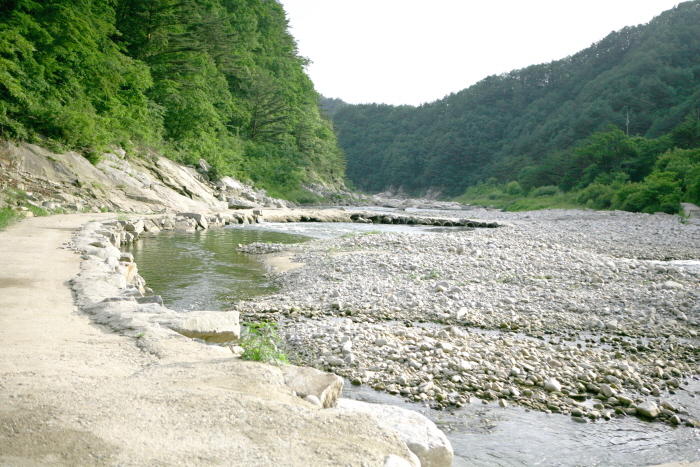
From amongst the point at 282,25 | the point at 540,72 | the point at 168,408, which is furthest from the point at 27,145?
the point at 540,72

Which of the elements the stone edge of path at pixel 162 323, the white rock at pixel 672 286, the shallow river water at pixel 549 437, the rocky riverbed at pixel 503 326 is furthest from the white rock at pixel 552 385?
the white rock at pixel 672 286

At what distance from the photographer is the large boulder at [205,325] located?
5406mm

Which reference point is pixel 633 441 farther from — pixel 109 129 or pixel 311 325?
pixel 109 129

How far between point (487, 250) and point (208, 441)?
1240 centimetres

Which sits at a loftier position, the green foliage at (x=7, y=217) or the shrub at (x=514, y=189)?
the shrub at (x=514, y=189)

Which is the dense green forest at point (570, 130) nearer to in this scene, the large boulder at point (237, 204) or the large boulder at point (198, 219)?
the large boulder at point (237, 204)

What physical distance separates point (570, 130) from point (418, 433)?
240ft

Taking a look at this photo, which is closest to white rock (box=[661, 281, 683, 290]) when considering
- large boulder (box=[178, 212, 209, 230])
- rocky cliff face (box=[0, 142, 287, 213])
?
large boulder (box=[178, 212, 209, 230])

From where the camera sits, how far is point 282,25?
61.1 metres

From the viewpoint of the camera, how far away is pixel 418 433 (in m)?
3.38

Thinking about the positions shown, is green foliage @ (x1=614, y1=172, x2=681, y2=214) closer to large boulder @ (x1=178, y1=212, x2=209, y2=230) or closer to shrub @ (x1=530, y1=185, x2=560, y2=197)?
shrub @ (x1=530, y1=185, x2=560, y2=197)

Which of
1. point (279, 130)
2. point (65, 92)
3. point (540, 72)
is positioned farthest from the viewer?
point (540, 72)

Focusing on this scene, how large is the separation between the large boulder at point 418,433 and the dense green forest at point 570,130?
33.3m

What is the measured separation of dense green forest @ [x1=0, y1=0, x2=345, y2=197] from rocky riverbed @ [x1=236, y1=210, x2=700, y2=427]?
1424 cm
